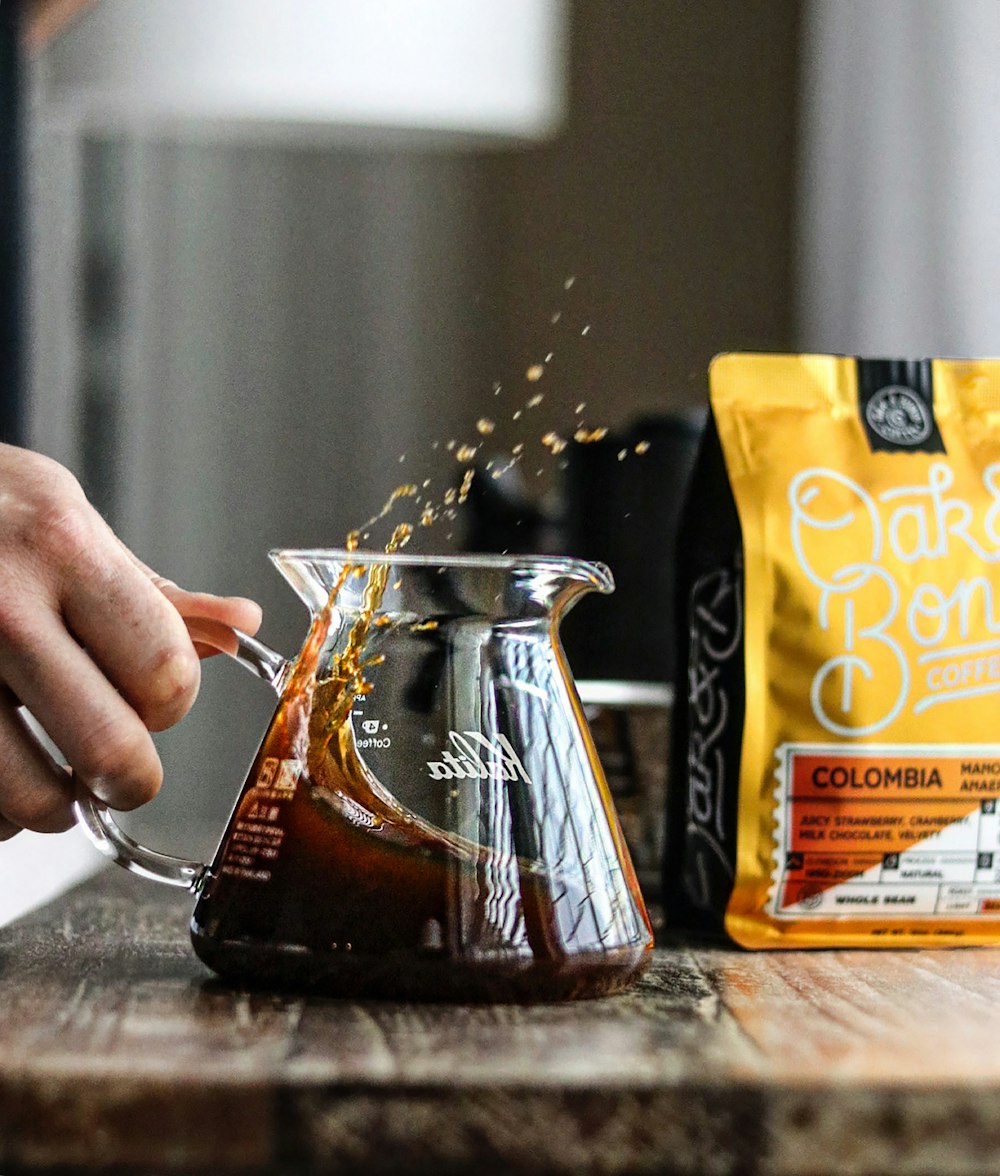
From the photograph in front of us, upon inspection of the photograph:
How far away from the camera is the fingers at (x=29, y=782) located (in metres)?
0.56

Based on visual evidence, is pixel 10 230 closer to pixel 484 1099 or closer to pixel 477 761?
pixel 477 761

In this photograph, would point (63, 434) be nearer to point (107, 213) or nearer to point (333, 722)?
point (107, 213)

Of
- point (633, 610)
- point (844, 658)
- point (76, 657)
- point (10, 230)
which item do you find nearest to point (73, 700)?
point (76, 657)

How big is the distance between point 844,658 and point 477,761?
0.24 meters

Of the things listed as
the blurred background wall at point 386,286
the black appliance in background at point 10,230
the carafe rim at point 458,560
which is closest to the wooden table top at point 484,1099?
the carafe rim at point 458,560

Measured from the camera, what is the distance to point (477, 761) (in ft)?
1.70

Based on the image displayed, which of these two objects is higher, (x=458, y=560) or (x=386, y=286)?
(x=386, y=286)

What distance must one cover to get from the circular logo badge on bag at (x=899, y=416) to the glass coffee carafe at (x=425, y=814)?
231mm

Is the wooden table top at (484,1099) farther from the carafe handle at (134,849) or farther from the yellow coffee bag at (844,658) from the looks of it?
the yellow coffee bag at (844,658)

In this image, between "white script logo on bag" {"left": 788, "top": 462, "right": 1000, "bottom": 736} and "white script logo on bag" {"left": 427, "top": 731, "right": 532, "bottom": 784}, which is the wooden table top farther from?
"white script logo on bag" {"left": 788, "top": 462, "right": 1000, "bottom": 736}

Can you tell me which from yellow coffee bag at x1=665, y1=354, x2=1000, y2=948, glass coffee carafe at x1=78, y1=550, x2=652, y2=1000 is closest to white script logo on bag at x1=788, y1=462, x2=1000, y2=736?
yellow coffee bag at x1=665, y1=354, x2=1000, y2=948

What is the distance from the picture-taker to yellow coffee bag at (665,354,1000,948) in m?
0.68

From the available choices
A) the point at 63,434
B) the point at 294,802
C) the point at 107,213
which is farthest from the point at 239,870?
the point at 107,213

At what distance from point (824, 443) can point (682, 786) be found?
179 millimetres
